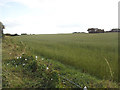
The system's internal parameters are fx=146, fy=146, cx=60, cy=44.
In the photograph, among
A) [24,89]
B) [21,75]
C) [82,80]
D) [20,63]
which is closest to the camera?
[24,89]

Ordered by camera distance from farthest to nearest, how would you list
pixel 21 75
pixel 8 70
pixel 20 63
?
1. pixel 20 63
2. pixel 8 70
3. pixel 21 75

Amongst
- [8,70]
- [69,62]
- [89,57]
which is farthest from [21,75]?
[89,57]

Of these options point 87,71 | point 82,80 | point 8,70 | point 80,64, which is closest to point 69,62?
point 80,64

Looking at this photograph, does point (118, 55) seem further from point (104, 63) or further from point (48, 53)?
point (48, 53)

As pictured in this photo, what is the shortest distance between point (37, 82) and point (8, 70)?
2.17 meters

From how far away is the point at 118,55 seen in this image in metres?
7.77

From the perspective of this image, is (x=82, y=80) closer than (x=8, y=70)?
Yes

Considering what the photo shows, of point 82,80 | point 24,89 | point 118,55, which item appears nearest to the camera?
point 24,89

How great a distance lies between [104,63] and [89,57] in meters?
1.10

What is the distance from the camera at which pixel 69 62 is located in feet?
26.5

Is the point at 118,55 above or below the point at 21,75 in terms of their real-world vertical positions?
above

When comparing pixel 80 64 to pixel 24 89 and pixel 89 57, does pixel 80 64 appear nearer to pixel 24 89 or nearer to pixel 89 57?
pixel 89 57

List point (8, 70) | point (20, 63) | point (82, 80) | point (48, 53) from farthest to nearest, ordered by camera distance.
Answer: point (48, 53) → point (20, 63) → point (8, 70) → point (82, 80)

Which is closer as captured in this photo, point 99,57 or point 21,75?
point 21,75
